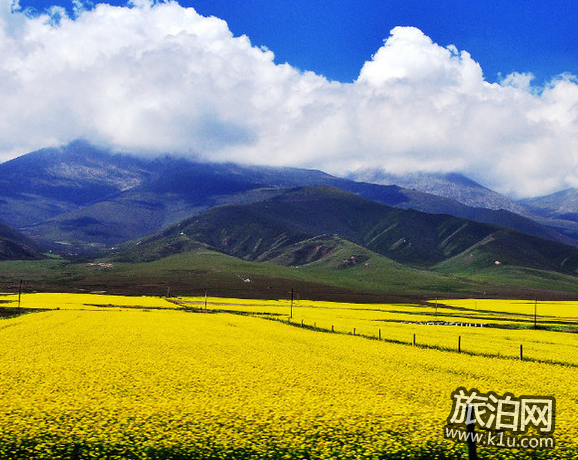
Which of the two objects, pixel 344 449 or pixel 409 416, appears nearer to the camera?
pixel 344 449

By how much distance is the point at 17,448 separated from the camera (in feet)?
62.4

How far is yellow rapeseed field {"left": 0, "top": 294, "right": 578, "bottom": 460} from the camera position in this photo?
20.0 m

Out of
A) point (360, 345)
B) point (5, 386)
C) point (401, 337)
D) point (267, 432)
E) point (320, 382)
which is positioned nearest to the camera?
point (267, 432)

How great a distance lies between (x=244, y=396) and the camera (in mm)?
27547

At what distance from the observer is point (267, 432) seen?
21688 millimetres

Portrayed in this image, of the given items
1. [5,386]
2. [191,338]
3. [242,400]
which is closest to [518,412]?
[242,400]

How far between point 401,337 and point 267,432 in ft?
135

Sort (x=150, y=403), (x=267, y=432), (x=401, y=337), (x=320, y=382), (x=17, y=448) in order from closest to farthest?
(x=17, y=448), (x=267, y=432), (x=150, y=403), (x=320, y=382), (x=401, y=337)

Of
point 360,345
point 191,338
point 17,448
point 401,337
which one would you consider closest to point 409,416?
point 17,448

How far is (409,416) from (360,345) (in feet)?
88.7

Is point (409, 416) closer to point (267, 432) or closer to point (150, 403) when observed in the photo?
point (267, 432)

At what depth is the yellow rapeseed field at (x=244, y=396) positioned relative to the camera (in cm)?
1997

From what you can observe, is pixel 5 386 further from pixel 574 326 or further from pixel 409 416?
pixel 574 326

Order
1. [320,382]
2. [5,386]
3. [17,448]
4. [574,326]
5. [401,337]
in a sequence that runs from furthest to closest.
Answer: [574,326] → [401,337] → [320,382] → [5,386] → [17,448]
